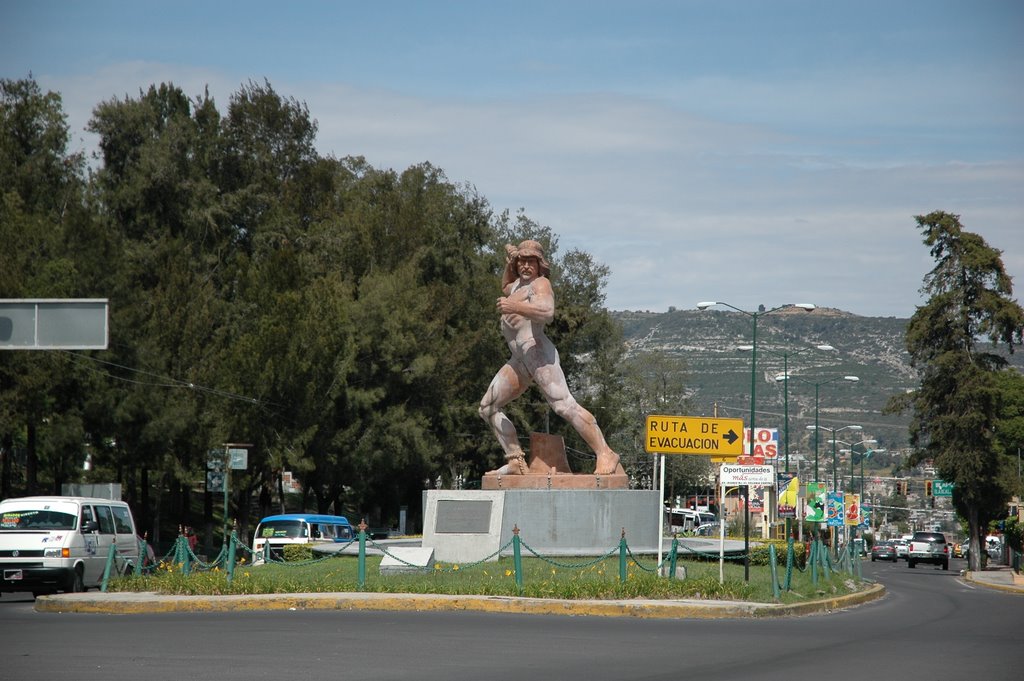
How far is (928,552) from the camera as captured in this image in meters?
65.1

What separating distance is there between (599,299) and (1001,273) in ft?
70.2

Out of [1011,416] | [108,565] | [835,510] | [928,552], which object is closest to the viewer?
[108,565]

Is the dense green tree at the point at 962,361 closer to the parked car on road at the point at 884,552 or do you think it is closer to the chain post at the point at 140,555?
the parked car on road at the point at 884,552

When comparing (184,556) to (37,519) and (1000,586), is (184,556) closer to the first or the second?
(37,519)

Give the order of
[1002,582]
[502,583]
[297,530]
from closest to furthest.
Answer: [502,583]
[297,530]
[1002,582]

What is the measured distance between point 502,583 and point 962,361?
41.4 m

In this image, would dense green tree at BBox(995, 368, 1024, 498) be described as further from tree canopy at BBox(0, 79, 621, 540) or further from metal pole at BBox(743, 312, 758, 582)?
metal pole at BBox(743, 312, 758, 582)

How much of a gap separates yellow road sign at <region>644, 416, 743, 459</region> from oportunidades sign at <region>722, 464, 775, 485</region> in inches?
42.1

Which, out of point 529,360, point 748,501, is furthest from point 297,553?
point 748,501

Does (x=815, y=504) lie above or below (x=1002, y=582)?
above

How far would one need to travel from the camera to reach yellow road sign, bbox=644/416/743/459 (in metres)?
23.9

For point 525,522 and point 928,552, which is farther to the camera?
point 928,552

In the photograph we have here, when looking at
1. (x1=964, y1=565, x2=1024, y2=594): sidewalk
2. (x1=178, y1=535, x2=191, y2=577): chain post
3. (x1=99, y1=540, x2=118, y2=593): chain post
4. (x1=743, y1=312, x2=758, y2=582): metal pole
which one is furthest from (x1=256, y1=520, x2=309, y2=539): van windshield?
(x1=964, y1=565, x2=1024, y2=594): sidewalk

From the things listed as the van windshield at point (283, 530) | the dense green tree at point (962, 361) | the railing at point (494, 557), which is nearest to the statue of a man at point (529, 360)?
the railing at point (494, 557)
